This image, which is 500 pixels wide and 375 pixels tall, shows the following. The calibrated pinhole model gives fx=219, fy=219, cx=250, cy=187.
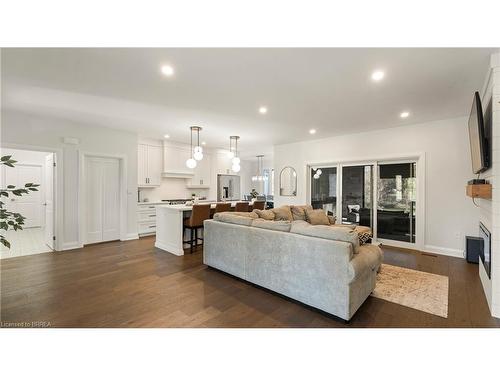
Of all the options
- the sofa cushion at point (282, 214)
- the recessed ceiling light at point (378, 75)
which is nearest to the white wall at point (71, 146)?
the sofa cushion at point (282, 214)

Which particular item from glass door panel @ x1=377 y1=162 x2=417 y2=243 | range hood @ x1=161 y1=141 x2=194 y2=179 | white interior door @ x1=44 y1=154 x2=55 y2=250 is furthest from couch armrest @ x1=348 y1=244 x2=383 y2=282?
white interior door @ x1=44 y1=154 x2=55 y2=250

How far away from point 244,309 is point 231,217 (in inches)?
52.2

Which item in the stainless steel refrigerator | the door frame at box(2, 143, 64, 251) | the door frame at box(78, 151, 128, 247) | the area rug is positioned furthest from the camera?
the stainless steel refrigerator

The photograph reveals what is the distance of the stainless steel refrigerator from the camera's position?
7946 mm

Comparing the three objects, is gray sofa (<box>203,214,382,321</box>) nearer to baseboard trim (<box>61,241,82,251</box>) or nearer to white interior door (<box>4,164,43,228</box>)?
baseboard trim (<box>61,241,82,251</box>)

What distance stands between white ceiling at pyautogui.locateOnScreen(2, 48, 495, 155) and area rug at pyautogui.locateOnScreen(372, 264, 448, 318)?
2.67 metres

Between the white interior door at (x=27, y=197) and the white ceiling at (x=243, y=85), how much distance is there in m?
4.47

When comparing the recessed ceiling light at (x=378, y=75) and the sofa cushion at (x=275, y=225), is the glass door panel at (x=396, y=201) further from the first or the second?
the sofa cushion at (x=275, y=225)

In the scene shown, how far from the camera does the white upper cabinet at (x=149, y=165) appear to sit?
6051 millimetres

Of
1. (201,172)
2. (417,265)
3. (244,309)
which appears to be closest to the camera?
(244,309)
